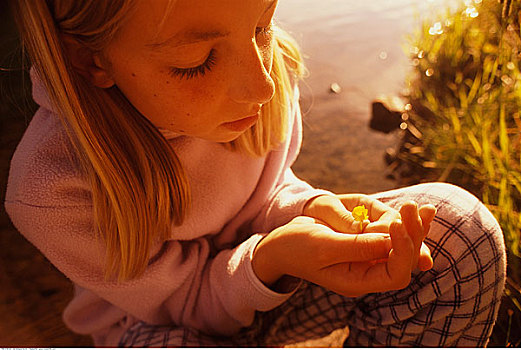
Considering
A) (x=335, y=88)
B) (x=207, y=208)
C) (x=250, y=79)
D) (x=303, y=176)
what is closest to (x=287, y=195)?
(x=207, y=208)

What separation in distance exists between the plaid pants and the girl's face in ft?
1.09

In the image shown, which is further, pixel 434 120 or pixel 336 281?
pixel 434 120

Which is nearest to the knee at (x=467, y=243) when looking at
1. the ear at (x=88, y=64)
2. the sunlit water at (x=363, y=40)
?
the ear at (x=88, y=64)

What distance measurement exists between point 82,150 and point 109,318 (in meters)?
0.41

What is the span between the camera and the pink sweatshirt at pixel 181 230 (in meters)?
0.64

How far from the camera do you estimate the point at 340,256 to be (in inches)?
22.9

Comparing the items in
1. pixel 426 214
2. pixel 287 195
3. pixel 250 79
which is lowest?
pixel 287 195

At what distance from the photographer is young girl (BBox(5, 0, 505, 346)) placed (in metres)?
0.49

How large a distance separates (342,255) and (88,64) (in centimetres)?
38

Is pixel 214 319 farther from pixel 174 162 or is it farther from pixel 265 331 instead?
pixel 174 162

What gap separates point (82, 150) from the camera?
578mm

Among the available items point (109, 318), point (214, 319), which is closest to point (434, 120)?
point (214, 319)

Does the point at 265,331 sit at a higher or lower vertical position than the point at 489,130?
lower

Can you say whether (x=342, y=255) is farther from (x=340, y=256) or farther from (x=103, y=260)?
(x=103, y=260)
